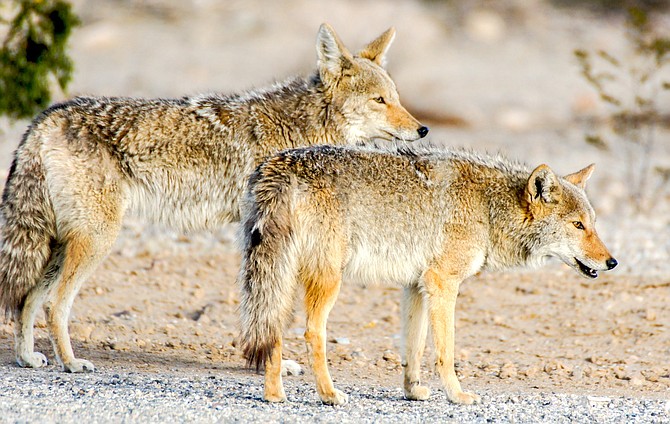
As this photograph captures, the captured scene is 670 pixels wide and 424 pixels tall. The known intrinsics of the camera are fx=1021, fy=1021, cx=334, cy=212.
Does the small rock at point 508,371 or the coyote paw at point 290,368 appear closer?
the coyote paw at point 290,368

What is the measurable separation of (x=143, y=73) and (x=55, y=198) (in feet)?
63.5

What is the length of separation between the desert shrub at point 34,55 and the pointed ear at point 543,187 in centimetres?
766

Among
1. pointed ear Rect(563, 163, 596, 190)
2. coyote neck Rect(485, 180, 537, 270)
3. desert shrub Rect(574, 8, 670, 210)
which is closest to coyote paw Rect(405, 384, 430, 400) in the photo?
coyote neck Rect(485, 180, 537, 270)

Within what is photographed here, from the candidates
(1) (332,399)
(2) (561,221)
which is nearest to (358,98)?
(2) (561,221)

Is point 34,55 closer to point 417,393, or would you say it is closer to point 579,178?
point 579,178

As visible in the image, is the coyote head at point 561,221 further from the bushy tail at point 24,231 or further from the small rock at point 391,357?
the bushy tail at point 24,231

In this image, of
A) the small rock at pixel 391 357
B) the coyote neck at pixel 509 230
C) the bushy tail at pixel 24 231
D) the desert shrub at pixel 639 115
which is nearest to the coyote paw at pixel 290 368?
the small rock at pixel 391 357

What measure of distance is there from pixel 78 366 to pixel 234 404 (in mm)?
1807

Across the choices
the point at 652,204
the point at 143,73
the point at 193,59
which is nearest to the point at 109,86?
the point at 143,73

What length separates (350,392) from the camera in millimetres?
7598

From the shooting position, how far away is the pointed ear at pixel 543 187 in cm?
765

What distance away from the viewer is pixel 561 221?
25.4 ft

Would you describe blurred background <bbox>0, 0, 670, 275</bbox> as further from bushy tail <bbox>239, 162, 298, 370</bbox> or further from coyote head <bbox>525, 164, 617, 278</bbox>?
bushy tail <bbox>239, 162, 298, 370</bbox>

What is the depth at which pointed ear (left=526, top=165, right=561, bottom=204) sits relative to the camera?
765 cm
